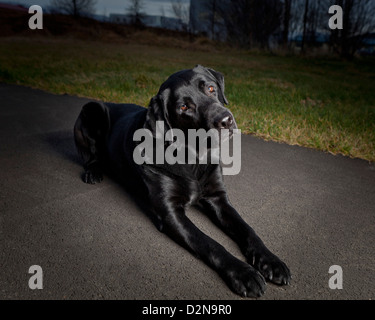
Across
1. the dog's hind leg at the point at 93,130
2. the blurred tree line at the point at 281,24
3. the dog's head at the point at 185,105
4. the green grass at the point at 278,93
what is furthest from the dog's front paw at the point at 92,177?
the blurred tree line at the point at 281,24

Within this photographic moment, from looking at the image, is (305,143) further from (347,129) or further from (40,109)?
(40,109)

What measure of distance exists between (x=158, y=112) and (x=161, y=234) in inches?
35.0

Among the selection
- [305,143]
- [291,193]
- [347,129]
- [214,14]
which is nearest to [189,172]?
[291,193]

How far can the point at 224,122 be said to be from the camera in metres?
2.32

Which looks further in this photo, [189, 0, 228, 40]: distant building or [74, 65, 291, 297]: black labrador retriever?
[189, 0, 228, 40]: distant building

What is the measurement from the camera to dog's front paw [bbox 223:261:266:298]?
1.78 meters

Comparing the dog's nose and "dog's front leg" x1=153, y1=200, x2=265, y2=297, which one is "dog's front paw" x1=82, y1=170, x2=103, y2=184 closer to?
"dog's front leg" x1=153, y1=200, x2=265, y2=297

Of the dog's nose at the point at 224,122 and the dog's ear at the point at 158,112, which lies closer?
the dog's nose at the point at 224,122

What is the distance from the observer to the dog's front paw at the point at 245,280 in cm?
178

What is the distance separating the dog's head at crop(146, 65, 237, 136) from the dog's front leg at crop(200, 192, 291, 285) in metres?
0.59

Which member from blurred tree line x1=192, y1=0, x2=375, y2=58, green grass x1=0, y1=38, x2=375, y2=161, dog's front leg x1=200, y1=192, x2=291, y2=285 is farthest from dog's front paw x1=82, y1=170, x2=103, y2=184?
blurred tree line x1=192, y1=0, x2=375, y2=58

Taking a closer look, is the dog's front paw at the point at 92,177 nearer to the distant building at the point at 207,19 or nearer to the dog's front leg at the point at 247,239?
the dog's front leg at the point at 247,239

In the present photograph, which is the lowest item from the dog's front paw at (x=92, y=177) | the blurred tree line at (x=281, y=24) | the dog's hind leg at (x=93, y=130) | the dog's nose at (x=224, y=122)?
the dog's front paw at (x=92, y=177)

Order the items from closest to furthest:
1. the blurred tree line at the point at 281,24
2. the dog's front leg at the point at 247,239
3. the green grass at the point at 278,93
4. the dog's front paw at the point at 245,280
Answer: the dog's front paw at the point at 245,280, the dog's front leg at the point at 247,239, the green grass at the point at 278,93, the blurred tree line at the point at 281,24
